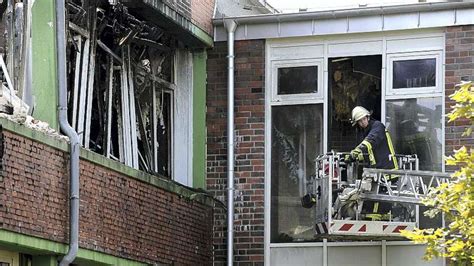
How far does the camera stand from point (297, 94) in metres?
17.8

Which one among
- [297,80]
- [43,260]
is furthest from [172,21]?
[43,260]

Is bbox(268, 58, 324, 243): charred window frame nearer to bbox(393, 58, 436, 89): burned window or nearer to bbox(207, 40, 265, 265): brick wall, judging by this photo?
bbox(207, 40, 265, 265): brick wall

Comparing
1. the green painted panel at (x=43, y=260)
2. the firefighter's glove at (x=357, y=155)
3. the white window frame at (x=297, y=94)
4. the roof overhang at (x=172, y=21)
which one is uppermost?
the roof overhang at (x=172, y=21)

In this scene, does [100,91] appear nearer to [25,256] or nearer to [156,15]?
[156,15]

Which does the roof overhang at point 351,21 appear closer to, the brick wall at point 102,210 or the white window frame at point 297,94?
the white window frame at point 297,94

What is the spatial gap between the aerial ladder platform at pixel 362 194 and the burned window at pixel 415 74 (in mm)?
1117

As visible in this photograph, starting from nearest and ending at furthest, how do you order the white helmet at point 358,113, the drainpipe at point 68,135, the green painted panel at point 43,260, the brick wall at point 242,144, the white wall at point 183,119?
the green painted panel at point 43,260
the drainpipe at point 68,135
the white helmet at point 358,113
the brick wall at point 242,144
the white wall at point 183,119

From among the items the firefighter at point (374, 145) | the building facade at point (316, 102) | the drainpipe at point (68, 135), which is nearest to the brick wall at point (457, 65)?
the building facade at point (316, 102)

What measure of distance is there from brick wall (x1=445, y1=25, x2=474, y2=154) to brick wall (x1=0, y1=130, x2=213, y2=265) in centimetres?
340

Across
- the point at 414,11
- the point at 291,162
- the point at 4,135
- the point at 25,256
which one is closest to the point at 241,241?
the point at 291,162

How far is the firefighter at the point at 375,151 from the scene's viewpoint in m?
16.4

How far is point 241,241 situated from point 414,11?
384 cm

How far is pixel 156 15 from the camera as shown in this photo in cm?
1641

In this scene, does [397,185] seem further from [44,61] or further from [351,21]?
[44,61]
